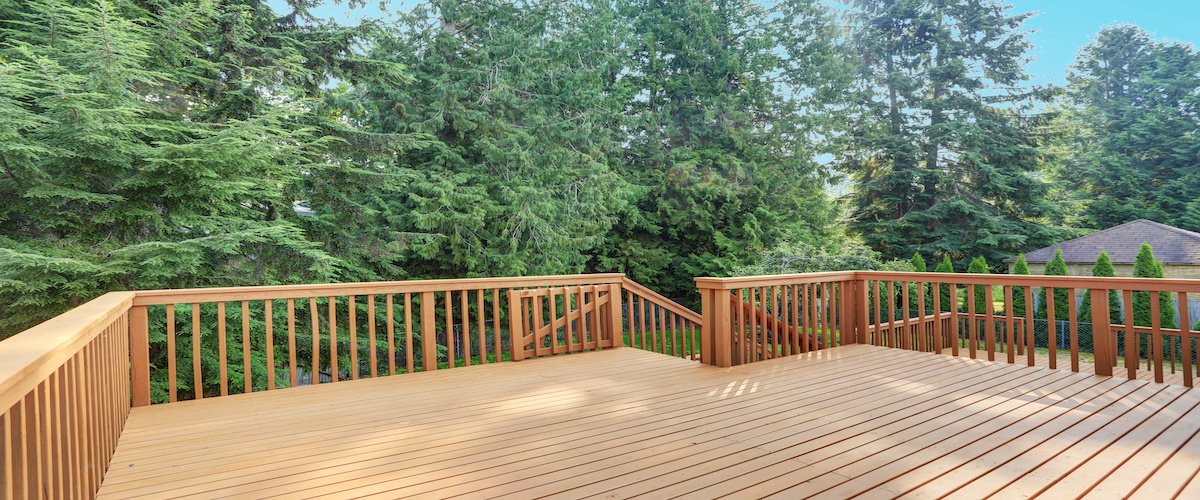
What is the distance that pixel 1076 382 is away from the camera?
3811 mm

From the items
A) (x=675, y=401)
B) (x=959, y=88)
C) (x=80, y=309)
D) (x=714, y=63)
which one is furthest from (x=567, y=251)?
(x=959, y=88)

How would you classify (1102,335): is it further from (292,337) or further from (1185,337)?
(292,337)

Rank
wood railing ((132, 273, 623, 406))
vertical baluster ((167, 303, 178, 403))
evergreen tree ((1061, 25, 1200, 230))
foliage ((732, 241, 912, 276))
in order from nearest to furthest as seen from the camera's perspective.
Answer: vertical baluster ((167, 303, 178, 403)) → wood railing ((132, 273, 623, 406)) → foliage ((732, 241, 912, 276)) → evergreen tree ((1061, 25, 1200, 230))

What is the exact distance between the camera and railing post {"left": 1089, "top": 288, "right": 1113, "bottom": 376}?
3.98 m

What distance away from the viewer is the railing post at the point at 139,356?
3496 millimetres

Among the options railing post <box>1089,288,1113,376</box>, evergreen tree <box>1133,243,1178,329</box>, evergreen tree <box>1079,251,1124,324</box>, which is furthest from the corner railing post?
evergreen tree <box>1079,251,1124,324</box>

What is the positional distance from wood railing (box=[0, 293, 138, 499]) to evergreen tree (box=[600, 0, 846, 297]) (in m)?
12.7

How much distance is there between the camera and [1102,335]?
13.3ft

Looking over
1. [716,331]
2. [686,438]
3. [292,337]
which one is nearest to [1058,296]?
[716,331]

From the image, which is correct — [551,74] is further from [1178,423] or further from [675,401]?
[1178,423]

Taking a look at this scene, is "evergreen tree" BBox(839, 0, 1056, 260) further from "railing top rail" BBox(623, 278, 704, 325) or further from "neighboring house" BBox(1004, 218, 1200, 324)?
"railing top rail" BBox(623, 278, 704, 325)

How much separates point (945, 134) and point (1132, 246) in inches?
229

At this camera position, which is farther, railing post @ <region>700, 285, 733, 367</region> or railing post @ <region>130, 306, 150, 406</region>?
railing post @ <region>700, 285, 733, 367</region>

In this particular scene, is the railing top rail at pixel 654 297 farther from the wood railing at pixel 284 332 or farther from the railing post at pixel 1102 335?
the railing post at pixel 1102 335
